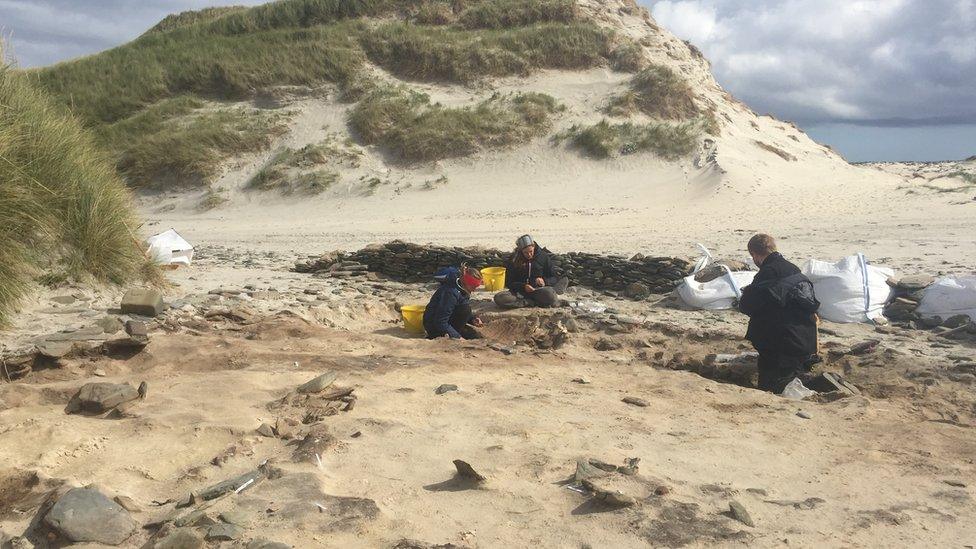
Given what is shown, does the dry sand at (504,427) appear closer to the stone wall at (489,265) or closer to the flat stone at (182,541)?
the flat stone at (182,541)

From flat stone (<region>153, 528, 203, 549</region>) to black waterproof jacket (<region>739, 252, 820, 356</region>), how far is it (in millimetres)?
4253

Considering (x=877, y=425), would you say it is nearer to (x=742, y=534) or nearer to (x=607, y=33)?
(x=742, y=534)

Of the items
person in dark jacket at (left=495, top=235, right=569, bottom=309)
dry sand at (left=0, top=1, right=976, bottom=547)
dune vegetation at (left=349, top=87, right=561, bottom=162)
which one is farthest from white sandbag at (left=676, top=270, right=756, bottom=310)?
dune vegetation at (left=349, top=87, right=561, bottom=162)

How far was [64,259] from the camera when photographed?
678 cm

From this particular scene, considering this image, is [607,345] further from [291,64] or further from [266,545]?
[291,64]

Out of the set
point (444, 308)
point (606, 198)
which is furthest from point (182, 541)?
point (606, 198)

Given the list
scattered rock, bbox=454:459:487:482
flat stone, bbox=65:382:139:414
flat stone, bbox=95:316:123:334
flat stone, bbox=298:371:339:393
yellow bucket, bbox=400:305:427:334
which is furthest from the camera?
yellow bucket, bbox=400:305:427:334

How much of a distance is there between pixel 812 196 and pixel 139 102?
2243 centimetres

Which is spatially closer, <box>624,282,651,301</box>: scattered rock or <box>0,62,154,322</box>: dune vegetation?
<box>0,62,154,322</box>: dune vegetation

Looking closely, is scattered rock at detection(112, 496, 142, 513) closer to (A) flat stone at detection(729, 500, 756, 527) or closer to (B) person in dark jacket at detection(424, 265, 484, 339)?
(A) flat stone at detection(729, 500, 756, 527)

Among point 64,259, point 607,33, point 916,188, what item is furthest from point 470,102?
point 64,259

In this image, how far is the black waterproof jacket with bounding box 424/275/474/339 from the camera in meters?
6.95

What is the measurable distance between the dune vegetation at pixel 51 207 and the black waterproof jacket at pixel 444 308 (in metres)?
3.08

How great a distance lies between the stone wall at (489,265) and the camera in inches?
333
